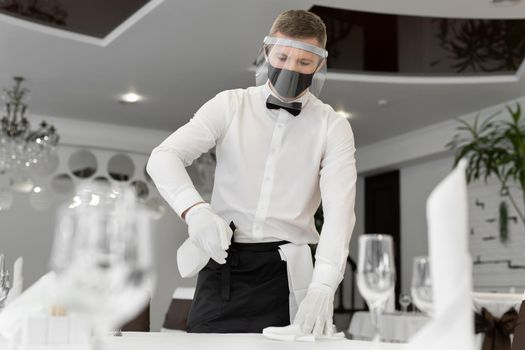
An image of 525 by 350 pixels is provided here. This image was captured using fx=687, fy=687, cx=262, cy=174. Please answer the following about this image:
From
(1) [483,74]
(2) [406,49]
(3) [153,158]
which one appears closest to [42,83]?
(2) [406,49]

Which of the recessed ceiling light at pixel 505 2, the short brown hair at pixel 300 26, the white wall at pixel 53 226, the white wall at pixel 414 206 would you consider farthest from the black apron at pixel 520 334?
the white wall at pixel 414 206

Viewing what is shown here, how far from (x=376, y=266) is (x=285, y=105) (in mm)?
1031

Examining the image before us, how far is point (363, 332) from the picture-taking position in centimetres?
581

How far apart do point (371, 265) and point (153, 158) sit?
896 mm

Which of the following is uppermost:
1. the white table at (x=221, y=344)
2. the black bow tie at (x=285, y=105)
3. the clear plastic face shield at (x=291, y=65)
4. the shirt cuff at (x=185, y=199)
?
the clear plastic face shield at (x=291, y=65)

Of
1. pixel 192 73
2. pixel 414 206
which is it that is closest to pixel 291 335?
pixel 192 73

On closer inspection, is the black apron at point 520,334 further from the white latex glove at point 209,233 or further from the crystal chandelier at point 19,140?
the crystal chandelier at point 19,140

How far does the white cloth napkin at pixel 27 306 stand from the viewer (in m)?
0.93

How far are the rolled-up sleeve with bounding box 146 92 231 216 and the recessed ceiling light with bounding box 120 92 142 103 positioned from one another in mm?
4795

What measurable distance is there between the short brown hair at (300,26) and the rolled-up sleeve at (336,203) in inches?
9.7

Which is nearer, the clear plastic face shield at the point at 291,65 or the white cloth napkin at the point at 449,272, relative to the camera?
the white cloth napkin at the point at 449,272

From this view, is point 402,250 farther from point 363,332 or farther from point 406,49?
point 406,49

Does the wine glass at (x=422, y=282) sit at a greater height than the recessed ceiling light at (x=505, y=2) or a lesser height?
lesser

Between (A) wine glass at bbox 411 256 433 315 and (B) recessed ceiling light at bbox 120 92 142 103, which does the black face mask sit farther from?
(B) recessed ceiling light at bbox 120 92 142 103
